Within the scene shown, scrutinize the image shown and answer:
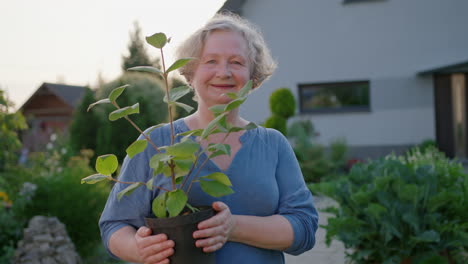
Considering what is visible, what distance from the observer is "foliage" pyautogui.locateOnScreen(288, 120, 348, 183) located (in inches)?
351

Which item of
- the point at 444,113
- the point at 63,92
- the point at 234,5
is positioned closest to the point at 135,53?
the point at 63,92

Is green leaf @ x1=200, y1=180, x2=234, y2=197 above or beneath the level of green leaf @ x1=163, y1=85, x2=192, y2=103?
beneath

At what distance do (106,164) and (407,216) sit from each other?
227 centimetres

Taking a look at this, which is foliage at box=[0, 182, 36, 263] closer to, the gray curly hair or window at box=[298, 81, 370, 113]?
the gray curly hair

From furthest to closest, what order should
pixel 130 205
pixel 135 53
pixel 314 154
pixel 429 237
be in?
pixel 135 53, pixel 314 154, pixel 429 237, pixel 130 205

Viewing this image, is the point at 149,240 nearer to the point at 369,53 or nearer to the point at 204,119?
the point at 204,119

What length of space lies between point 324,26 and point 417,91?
8.75ft

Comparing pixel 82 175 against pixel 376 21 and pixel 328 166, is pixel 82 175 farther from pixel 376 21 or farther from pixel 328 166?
pixel 376 21

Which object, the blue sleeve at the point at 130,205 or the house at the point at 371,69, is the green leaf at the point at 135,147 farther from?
the house at the point at 371,69

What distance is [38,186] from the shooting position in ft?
15.7

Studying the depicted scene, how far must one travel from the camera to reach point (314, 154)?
31.0ft

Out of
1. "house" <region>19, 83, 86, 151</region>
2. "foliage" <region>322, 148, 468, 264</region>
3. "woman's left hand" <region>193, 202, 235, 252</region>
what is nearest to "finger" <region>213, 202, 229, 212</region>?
"woman's left hand" <region>193, 202, 235, 252</region>

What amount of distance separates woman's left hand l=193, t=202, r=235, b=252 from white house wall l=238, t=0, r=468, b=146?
975 cm

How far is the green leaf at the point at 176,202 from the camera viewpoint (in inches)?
45.0
